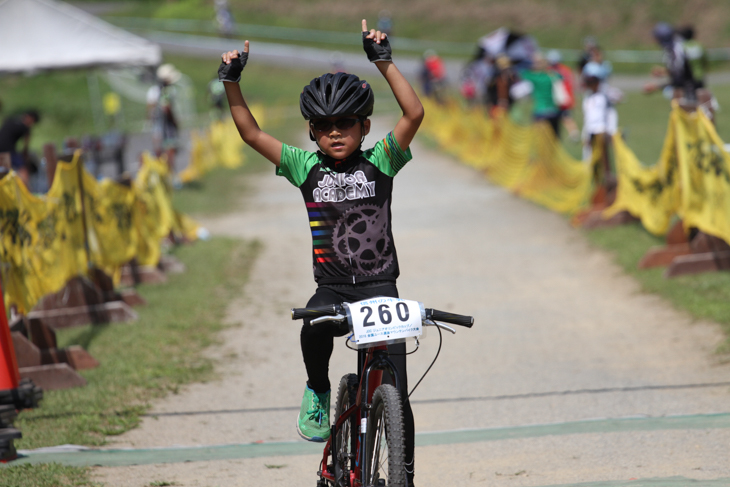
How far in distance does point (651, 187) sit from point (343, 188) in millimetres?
7280

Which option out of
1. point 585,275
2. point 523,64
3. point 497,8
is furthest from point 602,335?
point 497,8

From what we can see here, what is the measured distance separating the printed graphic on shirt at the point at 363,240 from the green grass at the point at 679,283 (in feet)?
13.1

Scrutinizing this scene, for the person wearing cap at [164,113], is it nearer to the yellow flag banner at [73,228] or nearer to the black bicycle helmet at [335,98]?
the yellow flag banner at [73,228]

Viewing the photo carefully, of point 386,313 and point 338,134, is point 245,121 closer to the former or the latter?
point 338,134

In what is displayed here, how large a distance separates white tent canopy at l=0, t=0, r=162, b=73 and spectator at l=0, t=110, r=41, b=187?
6487 millimetres

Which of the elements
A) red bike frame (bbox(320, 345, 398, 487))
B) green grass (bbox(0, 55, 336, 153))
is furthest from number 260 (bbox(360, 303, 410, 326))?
green grass (bbox(0, 55, 336, 153))

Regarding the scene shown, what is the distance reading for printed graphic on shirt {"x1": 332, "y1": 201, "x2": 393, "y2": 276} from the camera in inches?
159

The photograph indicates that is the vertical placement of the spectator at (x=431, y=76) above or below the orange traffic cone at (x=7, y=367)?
above

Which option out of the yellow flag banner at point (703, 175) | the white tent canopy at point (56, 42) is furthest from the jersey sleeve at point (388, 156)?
the white tent canopy at point (56, 42)

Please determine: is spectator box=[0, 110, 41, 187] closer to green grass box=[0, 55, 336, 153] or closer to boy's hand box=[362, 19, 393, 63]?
boy's hand box=[362, 19, 393, 63]

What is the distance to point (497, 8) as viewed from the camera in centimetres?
5669

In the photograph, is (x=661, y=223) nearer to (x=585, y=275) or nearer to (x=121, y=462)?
(x=585, y=275)

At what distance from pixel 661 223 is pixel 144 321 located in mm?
5851

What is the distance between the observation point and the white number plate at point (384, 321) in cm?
357
